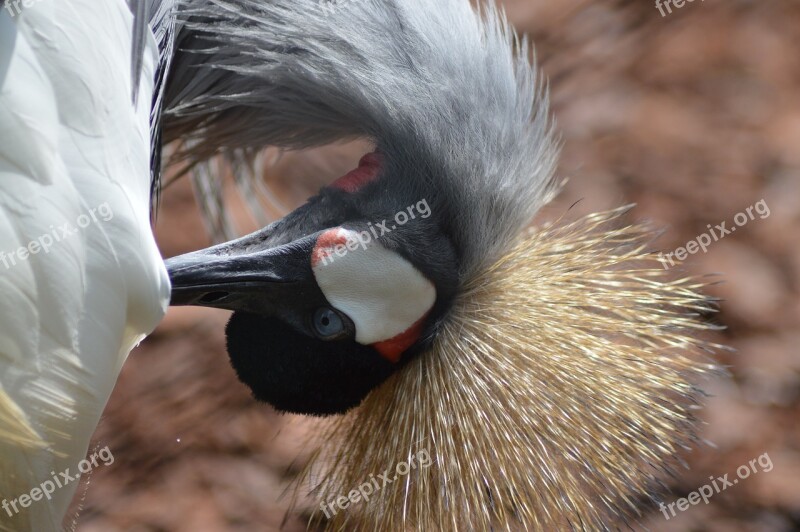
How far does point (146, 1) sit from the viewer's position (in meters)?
1.07

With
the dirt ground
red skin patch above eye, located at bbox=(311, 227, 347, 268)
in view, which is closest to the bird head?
red skin patch above eye, located at bbox=(311, 227, 347, 268)

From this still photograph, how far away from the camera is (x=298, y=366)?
112cm

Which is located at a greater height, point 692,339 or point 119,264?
point 119,264

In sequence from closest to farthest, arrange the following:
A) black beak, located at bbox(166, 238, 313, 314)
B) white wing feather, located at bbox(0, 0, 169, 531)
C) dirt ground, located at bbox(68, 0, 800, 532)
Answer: white wing feather, located at bbox(0, 0, 169, 531), black beak, located at bbox(166, 238, 313, 314), dirt ground, located at bbox(68, 0, 800, 532)

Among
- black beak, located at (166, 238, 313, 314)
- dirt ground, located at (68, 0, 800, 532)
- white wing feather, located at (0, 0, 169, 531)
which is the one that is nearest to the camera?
white wing feather, located at (0, 0, 169, 531)

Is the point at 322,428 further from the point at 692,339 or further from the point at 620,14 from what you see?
the point at 620,14

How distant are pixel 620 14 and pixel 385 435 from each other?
3.93 ft

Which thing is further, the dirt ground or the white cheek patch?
the dirt ground

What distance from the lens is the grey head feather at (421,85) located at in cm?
109

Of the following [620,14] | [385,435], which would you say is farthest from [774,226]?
[385,435]

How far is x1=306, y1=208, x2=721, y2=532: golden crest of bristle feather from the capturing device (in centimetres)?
112

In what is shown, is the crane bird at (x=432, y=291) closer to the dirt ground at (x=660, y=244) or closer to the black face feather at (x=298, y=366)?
the black face feather at (x=298, y=366)

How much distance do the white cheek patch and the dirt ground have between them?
1.67 ft

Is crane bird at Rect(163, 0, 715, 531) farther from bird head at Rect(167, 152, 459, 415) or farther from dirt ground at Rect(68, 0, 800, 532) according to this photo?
dirt ground at Rect(68, 0, 800, 532)
